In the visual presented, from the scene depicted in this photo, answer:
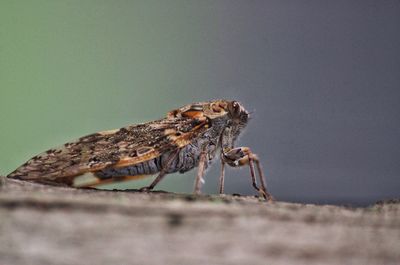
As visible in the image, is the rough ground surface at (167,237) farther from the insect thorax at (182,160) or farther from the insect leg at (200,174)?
the insect thorax at (182,160)

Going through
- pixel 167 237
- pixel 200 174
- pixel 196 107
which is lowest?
pixel 167 237

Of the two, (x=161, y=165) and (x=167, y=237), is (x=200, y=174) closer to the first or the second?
(x=161, y=165)

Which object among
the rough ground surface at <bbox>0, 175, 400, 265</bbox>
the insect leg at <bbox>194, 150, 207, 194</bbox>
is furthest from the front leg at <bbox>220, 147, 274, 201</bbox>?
the rough ground surface at <bbox>0, 175, 400, 265</bbox>

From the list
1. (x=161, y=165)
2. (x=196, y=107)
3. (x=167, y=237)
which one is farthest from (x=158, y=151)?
(x=167, y=237)

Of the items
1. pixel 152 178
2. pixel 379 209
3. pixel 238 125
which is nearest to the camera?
pixel 379 209

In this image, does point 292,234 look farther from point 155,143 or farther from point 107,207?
point 155,143

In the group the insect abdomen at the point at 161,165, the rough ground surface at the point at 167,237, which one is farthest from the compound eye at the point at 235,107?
the rough ground surface at the point at 167,237

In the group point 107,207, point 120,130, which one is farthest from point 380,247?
point 120,130
